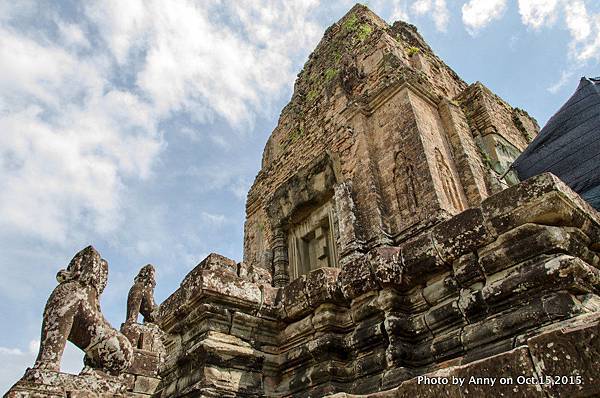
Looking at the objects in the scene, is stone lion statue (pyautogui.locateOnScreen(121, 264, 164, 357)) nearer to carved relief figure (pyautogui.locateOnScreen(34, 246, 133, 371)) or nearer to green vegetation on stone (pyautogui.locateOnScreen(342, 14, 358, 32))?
carved relief figure (pyautogui.locateOnScreen(34, 246, 133, 371))

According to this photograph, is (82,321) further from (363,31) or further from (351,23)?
(351,23)

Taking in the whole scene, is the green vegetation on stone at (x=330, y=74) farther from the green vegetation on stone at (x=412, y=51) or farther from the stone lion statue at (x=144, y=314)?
the stone lion statue at (x=144, y=314)

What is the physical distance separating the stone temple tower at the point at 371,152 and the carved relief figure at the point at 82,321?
3.81 metres

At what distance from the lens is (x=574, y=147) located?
18.2 ft

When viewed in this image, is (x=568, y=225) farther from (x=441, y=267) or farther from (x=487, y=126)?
(x=487, y=126)

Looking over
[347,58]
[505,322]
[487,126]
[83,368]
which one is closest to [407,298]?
[505,322]

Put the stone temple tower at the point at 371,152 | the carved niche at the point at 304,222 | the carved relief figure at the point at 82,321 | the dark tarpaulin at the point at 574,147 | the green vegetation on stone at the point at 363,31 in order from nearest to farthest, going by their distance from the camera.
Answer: the carved relief figure at the point at 82,321, the dark tarpaulin at the point at 574,147, the stone temple tower at the point at 371,152, the carved niche at the point at 304,222, the green vegetation on stone at the point at 363,31

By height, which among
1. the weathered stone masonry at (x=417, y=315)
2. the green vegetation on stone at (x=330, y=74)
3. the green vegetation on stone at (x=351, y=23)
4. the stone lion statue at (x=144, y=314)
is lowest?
the weathered stone masonry at (x=417, y=315)

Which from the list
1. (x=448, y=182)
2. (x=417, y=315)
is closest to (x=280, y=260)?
(x=448, y=182)

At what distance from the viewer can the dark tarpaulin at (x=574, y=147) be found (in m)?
4.87

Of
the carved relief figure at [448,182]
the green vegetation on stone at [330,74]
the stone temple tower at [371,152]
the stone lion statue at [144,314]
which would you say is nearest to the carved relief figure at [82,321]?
the stone lion statue at [144,314]

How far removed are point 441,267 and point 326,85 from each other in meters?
8.81

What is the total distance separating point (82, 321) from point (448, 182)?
233 inches

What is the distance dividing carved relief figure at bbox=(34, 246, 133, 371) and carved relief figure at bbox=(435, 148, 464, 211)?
537cm
